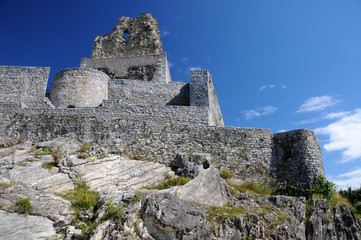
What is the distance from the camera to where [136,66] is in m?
21.6

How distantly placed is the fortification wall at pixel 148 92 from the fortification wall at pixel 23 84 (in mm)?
4225

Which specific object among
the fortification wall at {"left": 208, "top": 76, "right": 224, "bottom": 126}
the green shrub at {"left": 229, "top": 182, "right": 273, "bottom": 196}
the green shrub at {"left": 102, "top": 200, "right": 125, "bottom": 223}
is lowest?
the green shrub at {"left": 102, "top": 200, "right": 125, "bottom": 223}

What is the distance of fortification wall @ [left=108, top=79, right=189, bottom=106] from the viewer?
18219mm

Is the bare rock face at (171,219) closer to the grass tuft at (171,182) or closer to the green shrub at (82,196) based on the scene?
the green shrub at (82,196)

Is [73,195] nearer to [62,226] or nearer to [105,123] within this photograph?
[62,226]

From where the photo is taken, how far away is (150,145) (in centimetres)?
1395

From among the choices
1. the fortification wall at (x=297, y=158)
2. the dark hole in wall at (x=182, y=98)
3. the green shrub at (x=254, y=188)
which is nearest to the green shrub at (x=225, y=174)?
the green shrub at (x=254, y=188)

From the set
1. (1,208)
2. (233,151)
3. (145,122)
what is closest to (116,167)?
(145,122)

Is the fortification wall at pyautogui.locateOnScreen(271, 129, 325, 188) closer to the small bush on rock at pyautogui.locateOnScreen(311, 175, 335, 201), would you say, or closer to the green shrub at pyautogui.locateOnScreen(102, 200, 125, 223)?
the small bush on rock at pyautogui.locateOnScreen(311, 175, 335, 201)

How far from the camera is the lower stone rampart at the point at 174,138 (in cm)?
1362

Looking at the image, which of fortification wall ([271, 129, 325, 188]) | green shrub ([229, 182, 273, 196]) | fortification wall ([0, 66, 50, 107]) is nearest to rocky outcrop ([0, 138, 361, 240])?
green shrub ([229, 182, 273, 196])

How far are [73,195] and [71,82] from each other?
969 cm

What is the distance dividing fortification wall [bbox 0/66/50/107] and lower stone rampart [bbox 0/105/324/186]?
2.77m

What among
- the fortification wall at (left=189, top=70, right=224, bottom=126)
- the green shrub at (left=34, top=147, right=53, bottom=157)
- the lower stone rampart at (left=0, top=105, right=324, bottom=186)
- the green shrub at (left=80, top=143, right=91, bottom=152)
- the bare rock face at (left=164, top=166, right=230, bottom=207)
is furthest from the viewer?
the fortification wall at (left=189, top=70, right=224, bottom=126)
